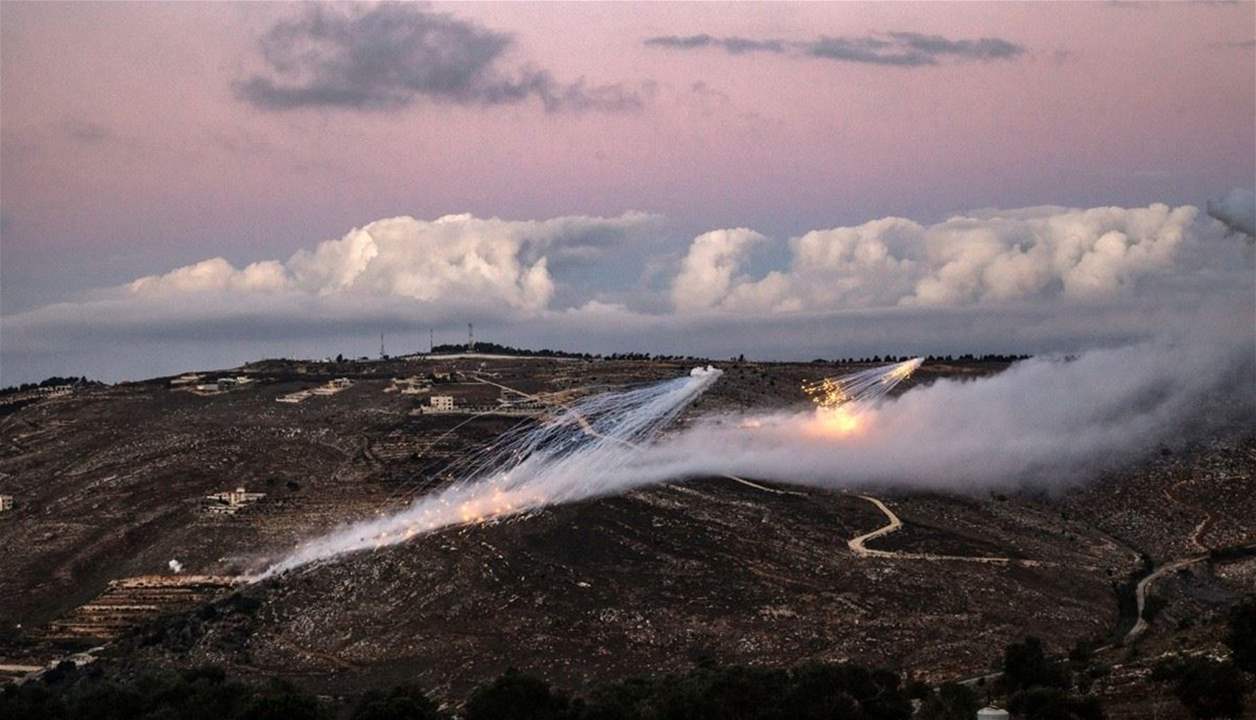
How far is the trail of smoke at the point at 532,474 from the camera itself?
14675 cm

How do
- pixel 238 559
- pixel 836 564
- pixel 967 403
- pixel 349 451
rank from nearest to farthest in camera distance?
1. pixel 836 564
2. pixel 238 559
3. pixel 349 451
4. pixel 967 403

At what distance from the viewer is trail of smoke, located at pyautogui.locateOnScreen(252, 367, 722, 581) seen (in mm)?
146750

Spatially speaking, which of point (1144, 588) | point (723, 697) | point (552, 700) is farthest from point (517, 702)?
point (1144, 588)

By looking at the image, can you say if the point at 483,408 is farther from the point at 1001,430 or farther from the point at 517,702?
the point at 517,702

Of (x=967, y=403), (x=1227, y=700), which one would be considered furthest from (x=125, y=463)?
(x=1227, y=700)

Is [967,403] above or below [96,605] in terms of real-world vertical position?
above

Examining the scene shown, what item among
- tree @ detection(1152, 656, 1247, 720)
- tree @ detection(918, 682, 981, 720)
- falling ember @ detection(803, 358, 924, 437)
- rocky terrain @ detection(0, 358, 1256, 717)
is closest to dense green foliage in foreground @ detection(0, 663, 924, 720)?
tree @ detection(918, 682, 981, 720)

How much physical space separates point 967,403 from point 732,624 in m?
70.9

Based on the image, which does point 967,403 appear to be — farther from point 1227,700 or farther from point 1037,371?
point 1227,700

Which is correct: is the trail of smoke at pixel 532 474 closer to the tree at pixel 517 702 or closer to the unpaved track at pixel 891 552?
the unpaved track at pixel 891 552

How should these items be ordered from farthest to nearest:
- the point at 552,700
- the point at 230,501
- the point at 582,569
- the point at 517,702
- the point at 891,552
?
the point at 230,501, the point at 891,552, the point at 582,569, the point at 552,700, the point at 517,702

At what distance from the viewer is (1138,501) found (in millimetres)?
164875

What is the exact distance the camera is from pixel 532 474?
159875 mm

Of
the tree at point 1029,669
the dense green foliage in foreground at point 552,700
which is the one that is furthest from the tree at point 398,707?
the tree at point 1029,669
